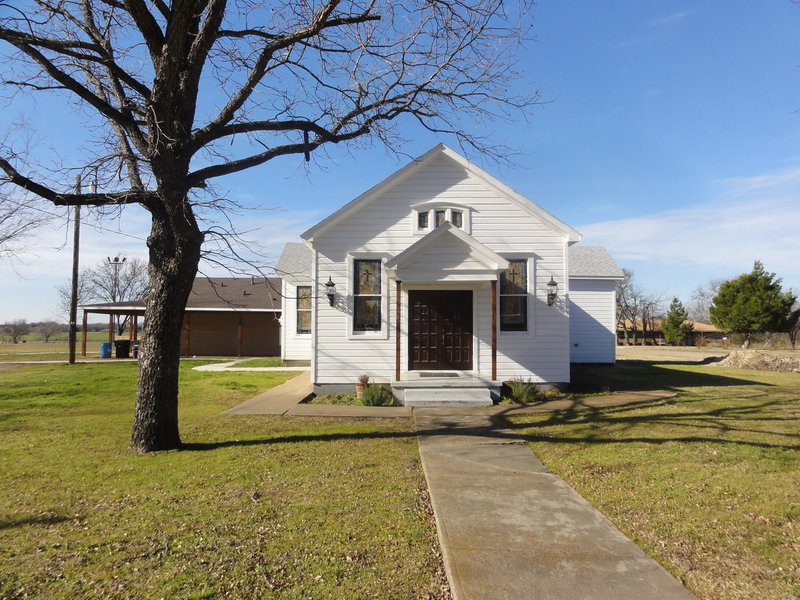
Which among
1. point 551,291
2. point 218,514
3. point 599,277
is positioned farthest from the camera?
point 599,277

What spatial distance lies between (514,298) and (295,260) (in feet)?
44.3

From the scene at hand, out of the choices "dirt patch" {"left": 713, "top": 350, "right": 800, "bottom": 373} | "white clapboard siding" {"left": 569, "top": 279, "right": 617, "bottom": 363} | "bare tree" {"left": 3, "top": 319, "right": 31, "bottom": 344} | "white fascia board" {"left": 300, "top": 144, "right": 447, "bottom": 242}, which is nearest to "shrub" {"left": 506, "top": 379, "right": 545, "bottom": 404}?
"white fascia board" {"left": 300, "top": 144, "right": 447, "bottom": 242}

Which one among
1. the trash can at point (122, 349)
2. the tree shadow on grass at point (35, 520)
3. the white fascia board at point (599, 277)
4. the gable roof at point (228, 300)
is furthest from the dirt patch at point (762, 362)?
the trash can at point (122, 349)

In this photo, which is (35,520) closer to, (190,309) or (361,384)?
(361,384)

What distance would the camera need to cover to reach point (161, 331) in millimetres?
6469

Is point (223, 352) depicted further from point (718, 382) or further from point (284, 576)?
point (284, 576)

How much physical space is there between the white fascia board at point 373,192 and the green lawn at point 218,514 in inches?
200

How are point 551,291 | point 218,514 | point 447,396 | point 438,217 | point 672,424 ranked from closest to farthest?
point 218,514, point 672,424, point 447,396, point 551,291, point 438,217

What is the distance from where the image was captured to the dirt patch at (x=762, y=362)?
19397 millimetres

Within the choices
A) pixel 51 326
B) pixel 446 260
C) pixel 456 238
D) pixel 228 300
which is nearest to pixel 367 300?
pixel 446 260

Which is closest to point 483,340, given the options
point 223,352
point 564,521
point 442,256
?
point 442,256

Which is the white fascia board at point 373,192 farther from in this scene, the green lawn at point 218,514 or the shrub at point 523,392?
the shrub at point 523,392

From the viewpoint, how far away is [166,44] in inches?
231

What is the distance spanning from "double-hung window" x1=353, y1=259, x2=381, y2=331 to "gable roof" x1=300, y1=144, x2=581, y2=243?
1.23m
